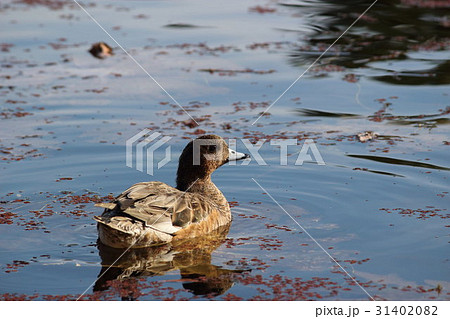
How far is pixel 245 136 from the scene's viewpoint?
10.8 m

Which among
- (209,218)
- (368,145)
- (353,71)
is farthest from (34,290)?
(353,71)

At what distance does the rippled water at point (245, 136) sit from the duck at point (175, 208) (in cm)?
22

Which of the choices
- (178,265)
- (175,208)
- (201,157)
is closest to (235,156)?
(201,157)

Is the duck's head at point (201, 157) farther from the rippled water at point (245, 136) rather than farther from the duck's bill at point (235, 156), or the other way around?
the rippled water at point (245, 136)

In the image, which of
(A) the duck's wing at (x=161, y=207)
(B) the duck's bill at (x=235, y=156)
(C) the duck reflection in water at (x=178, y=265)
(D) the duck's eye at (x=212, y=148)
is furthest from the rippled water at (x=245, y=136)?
(D) the duck's eye at (x=212, y=148)

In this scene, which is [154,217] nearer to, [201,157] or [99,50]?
[201,157]

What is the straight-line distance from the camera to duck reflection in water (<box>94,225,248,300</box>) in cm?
651

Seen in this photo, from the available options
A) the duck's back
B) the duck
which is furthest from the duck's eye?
the duck's back

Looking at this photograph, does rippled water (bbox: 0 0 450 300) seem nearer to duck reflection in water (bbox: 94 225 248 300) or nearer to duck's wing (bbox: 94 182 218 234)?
duck reflection in water (bbox: 94 225 248 300)

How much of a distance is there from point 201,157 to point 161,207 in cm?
120

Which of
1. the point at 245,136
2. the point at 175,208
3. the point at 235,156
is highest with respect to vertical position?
the point at 235,156

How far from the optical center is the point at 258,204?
8.88 m

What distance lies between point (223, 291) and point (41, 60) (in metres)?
9.85

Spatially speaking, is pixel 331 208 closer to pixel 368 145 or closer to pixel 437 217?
pixel 437 217
